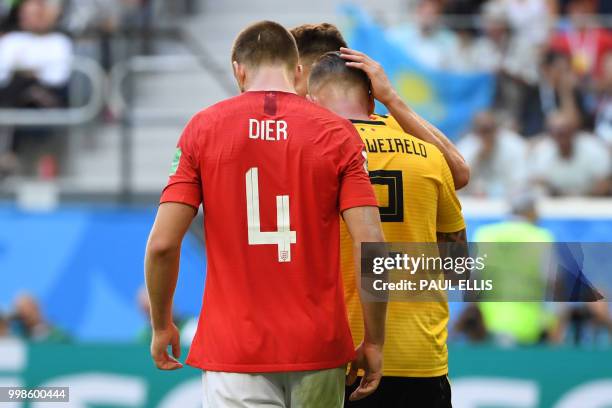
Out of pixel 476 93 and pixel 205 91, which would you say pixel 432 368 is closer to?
pixel 476 93

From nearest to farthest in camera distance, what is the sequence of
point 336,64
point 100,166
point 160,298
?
point 160,298, point 336,64, point 100,166

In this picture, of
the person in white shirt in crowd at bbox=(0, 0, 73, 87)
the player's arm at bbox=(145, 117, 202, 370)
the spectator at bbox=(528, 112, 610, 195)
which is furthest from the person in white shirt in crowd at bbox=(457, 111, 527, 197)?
the player's arm at bbox=(145, 117, 202, 370)

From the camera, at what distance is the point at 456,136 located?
34.4 feet

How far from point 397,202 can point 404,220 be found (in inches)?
3.0

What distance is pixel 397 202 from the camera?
467 centimetres

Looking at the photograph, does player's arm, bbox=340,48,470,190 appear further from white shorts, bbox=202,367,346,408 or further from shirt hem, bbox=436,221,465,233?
white shorts, bbox=202,367,346,408

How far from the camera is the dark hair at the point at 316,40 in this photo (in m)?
5.08

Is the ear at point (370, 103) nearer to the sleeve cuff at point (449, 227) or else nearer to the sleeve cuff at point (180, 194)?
the sleeve cuff at point (449, 227)

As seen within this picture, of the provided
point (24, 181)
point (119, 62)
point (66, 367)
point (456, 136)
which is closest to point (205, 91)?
point (119, 62)

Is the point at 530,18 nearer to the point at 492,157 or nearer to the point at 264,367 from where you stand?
the point at 492,157

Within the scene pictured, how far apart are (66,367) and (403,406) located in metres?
3.50

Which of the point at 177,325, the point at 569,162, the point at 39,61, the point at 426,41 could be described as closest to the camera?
the point at 177,325

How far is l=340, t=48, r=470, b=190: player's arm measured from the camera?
4672 millimetres

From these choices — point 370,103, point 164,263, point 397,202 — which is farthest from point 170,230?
point 370,103
